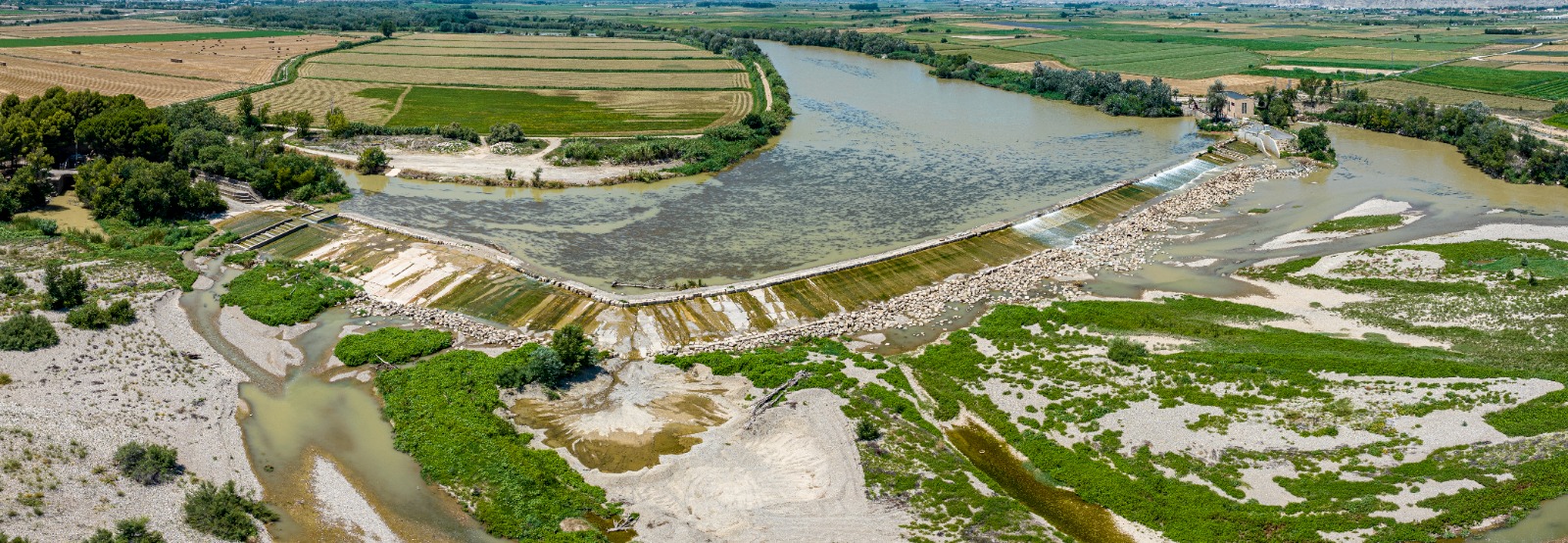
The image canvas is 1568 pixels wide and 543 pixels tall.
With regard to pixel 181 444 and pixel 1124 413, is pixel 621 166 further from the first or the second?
pixel 1124 413

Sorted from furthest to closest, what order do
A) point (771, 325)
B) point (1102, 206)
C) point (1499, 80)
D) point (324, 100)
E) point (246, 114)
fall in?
1. point (1499, 80)
2. point (324, 100)
3. point (246, 114)
4. point (1102, 206)
5. point (771, 325)

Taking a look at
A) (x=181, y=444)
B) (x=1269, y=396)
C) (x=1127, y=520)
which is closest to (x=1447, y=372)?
(x=1269, y=396)

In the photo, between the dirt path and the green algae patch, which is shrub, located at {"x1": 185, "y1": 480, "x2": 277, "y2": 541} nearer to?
the green algae patch

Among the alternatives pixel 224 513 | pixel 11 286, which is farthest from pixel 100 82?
pixel 224 513

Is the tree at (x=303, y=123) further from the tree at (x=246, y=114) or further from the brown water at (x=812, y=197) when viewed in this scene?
the brown water at (x=812, y=197)

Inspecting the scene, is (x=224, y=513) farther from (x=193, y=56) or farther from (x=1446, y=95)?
(x=1446, y=95)

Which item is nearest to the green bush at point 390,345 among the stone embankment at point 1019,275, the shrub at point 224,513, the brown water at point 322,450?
the brown water at point 322,450
